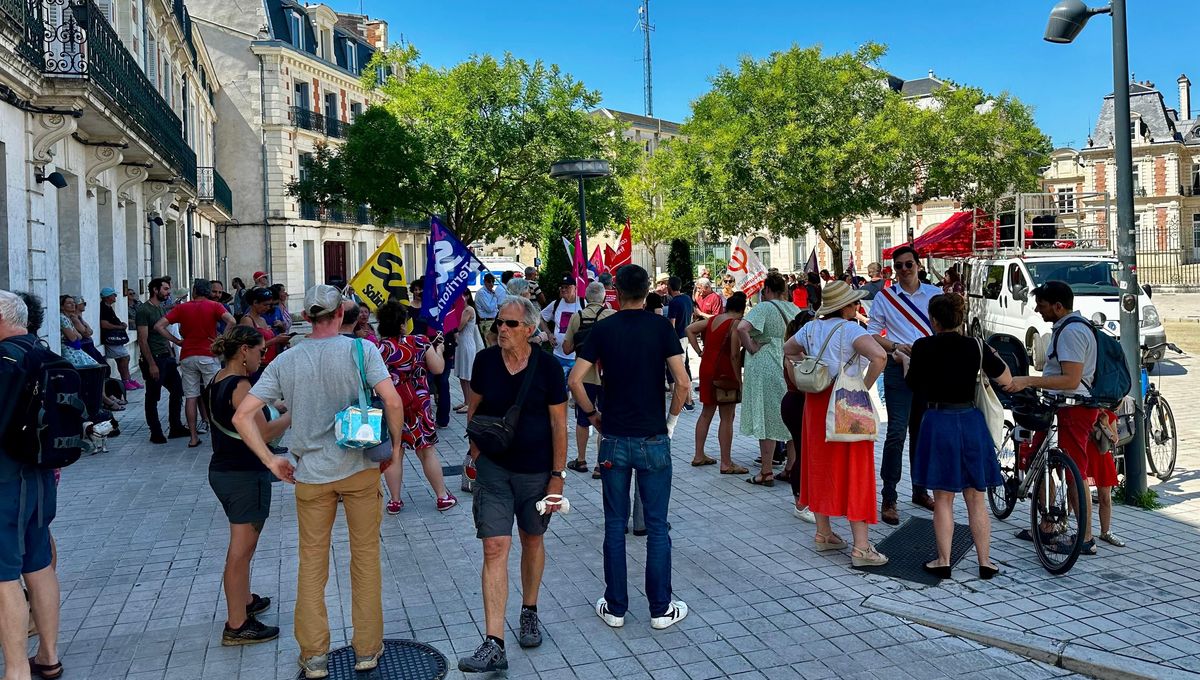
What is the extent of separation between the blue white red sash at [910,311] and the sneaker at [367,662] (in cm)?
444

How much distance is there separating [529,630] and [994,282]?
49.6 ft

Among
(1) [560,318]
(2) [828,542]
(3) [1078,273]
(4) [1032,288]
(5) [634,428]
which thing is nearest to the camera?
(5) [634,428]

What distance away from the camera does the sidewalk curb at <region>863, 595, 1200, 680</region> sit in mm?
4453

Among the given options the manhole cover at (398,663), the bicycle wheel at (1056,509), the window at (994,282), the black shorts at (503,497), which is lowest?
the manhole cover at (398,663)

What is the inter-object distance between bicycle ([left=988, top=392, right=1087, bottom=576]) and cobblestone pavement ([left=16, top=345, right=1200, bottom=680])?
15 centimetres

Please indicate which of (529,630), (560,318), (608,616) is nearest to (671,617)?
(608,616)

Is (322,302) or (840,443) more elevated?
(322,302)

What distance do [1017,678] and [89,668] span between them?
425 centimetres

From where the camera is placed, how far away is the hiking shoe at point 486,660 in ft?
14.9

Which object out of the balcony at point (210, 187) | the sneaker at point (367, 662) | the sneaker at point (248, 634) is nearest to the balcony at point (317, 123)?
the balcony at point (210, 187)

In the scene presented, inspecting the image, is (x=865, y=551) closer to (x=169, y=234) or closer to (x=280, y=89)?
(x=169, y=234)

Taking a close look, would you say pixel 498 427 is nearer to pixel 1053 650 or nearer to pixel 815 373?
pixel 815 373

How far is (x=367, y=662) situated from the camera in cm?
461

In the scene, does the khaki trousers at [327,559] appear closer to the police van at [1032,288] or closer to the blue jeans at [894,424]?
the blue jeans at [894,424]
